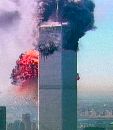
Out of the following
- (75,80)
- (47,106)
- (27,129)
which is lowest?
(27,129)

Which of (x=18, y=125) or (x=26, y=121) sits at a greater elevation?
(x=26, y=121)

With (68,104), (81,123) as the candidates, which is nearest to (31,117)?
(68,104)

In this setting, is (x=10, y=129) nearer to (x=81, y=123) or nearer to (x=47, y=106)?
(x=47, y=106)

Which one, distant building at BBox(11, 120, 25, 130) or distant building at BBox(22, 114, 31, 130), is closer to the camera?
distant building at BBox(22, 114, 31, 130)

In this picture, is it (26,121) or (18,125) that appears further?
(26,121)

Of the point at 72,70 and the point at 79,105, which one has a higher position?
the point at 72,70

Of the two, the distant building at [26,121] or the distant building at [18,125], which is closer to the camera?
the distant building at [26,121]

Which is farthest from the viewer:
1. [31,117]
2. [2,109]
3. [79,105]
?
[79,105]

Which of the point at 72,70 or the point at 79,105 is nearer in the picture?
the point at 72,70
